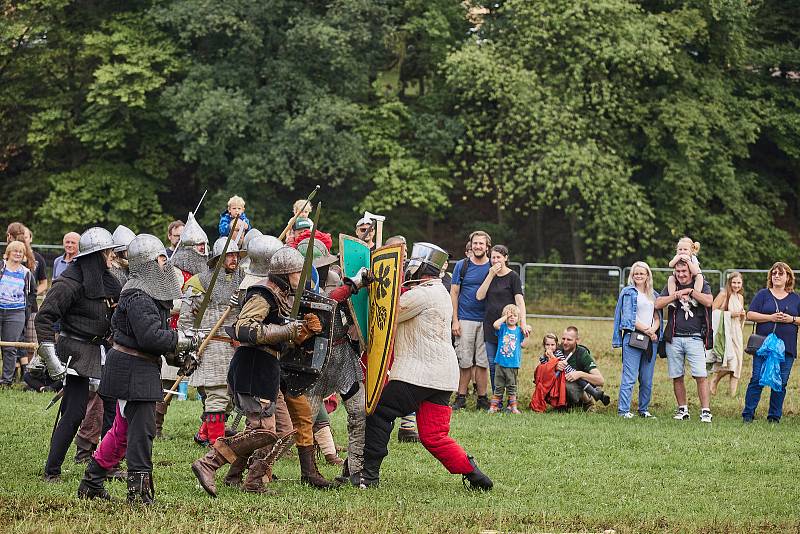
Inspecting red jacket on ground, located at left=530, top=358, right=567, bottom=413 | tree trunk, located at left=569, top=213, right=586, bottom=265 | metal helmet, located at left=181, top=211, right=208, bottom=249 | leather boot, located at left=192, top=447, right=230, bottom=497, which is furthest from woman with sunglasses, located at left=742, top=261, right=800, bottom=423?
tree trunk, located at left=569, top=213, right=586, bottom=265

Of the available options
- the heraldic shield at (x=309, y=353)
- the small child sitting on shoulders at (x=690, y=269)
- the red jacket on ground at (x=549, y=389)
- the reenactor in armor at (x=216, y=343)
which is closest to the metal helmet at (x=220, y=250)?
the reenactor in armor at (x=216, y=343)

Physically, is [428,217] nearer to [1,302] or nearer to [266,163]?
[266,163]

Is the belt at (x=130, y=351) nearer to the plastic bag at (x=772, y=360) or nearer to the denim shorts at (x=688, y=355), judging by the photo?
the denim shorts at (x=688, y=355)

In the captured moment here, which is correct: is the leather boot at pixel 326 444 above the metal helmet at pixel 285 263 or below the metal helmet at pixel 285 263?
below

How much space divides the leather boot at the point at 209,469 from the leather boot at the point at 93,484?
58 cm

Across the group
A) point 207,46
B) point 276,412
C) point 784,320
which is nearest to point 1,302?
point 276,412

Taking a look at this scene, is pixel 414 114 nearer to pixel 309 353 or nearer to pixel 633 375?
pixel 633 375

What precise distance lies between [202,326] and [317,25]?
65.6 ft

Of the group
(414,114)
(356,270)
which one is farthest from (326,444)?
(414,114)

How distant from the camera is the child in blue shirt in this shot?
42.0 feet

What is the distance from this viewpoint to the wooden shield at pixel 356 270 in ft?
26.2

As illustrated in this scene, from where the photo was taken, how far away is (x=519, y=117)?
2748 centimetres

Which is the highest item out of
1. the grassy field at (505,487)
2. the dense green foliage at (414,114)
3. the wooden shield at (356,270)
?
the dense green foliage at (414,114)

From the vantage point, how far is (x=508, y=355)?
12.8 m
